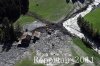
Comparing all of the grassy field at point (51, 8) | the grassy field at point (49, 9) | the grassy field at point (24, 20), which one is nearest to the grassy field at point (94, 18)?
the grassy field at point (49, 9)

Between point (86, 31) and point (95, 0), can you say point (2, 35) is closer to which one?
point (86, 31)

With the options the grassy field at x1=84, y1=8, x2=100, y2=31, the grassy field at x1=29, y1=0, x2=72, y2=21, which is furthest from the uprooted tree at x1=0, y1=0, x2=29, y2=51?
the grassy field at x1=84, y1=8, x2=100, y2=31

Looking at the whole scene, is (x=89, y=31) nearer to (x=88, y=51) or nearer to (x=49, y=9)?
(x=88, y=51)

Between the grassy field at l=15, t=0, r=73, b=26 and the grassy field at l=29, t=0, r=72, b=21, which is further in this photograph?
the grassy field at l=29, t=0, r=72, b=21

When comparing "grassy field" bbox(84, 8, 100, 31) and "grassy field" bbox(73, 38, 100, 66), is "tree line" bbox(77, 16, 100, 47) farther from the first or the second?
"grassy field" bbox(73, 38, 100, 66)

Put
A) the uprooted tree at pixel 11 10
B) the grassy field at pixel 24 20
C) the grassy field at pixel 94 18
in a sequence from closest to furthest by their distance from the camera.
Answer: the grassy field at pixel 94 18, the grassy field at pixel 24 20, the uprooted tree at pixel 11 10

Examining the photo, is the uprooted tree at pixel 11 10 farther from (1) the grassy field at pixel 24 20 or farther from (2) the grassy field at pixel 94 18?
(2) the grassy field at pixel 94 18

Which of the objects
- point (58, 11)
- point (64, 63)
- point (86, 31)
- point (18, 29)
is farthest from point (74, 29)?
point (64, 63)
